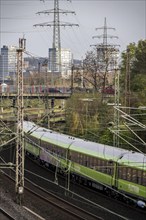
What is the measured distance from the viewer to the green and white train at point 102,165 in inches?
883

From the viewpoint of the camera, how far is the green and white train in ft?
73.6

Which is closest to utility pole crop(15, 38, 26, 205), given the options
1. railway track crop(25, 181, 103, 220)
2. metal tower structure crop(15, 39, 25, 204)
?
metal tower structure crop(15, 39, 25, 204)

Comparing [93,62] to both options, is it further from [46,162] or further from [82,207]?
[82,207]

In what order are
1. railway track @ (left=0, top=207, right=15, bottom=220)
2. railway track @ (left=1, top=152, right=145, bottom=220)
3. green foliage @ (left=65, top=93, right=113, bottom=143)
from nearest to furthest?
railway track @ (left=0, top=207, right=15, bottom=220)
railway track @ (left=1, top=152, right=145, bottom=220)
green foliage @ (left=65, top=93, right=113, bottom=143)

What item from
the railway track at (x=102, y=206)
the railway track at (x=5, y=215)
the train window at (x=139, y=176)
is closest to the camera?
the railway track at (x=5, y=215)

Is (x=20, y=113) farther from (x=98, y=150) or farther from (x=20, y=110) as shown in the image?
(x=98, y=150)

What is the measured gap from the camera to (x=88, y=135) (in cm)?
4150

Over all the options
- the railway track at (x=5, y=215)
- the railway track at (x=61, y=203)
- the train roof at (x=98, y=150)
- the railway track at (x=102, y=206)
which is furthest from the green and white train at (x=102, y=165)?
the railway track at (x=5, y=215)

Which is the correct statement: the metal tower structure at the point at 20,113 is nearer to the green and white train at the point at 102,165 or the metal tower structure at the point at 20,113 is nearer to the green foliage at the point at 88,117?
the green and white train at the point at 102,165

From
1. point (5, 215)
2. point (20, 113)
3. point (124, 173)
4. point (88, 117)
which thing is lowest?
point (5, 215)

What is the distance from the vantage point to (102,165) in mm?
25375

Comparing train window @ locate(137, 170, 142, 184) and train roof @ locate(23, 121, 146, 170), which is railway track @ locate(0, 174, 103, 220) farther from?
train roof @ locate(23, 121, 146, 170)

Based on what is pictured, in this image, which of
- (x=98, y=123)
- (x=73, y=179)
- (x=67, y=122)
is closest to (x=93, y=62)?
(x=67, y=122)

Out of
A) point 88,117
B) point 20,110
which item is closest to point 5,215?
point 20,110
